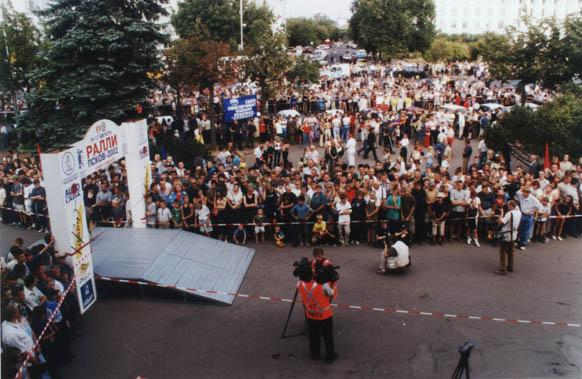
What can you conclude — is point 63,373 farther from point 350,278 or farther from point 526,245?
point 526,245

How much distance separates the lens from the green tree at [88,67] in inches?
778

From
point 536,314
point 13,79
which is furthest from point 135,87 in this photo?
point 536,314

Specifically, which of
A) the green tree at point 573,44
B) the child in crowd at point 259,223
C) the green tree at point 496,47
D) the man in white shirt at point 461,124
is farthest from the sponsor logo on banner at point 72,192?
the green tree at point 496,47

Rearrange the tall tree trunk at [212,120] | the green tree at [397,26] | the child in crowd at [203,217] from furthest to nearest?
the green tree at [397,26]
the tall tree trunk at [212,120]
the child in crowd at [203,217]

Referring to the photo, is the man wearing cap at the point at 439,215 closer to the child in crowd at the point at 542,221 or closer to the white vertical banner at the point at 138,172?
the child in crowd at the point at 542,221

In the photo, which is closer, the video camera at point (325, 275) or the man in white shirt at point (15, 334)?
the man in white shirt at point (15, 334)

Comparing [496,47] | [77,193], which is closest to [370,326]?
[77,193]

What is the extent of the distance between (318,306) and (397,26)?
52709mm

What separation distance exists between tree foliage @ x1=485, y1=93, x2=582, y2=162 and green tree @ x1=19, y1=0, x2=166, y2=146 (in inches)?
561

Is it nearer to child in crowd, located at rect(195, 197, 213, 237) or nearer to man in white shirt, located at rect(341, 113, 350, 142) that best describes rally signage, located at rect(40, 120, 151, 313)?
child in crowd, located at rect(195, 197, 213, 237)

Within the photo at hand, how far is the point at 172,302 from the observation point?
432 inches

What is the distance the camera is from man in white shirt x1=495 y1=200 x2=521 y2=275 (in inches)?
463

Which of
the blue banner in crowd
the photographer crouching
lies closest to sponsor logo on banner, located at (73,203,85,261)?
the photographer crouching

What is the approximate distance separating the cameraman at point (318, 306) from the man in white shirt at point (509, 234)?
5446 mm
